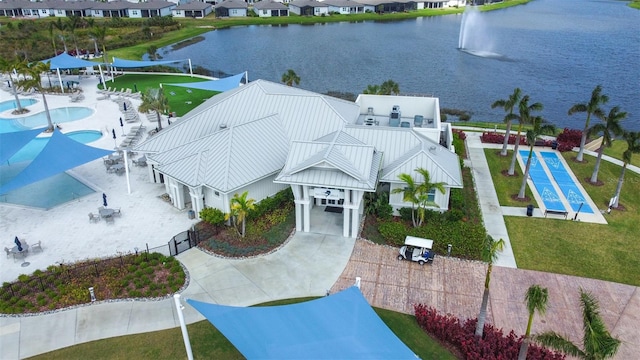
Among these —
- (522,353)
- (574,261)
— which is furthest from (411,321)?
(574,261)

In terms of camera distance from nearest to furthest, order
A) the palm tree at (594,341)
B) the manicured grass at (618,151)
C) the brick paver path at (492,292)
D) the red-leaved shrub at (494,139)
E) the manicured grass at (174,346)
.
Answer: the palm tree at (594,341), the manicured grass at (174,346), the brick paver path at (492,292), the manicured grass at (618,151), the red-leaved shrub at (494,139)

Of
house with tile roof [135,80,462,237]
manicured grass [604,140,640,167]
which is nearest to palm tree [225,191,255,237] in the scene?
house with tile roof [135,80,462,237]

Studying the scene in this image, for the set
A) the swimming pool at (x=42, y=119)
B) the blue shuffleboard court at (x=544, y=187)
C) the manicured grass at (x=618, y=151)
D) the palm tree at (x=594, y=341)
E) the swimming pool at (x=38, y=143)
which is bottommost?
the blue shuffleboard court at (x=544, y=187)

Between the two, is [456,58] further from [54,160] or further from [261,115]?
[54,160]

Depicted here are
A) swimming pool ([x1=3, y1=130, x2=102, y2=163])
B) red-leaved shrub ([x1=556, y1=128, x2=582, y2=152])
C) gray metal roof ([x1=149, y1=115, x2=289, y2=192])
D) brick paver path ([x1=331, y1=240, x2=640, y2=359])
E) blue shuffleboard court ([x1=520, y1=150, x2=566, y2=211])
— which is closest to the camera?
brick paver path ([x1=331, y1=240, x2=640, y2=359])

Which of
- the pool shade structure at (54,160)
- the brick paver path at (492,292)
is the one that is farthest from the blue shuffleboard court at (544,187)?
the pool shade structure at (54,160)

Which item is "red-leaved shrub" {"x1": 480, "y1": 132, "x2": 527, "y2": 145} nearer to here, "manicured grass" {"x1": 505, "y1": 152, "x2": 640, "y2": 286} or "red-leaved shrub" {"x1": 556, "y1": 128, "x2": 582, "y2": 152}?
"red-leaved shrub" {"x1": 556, "y1": 128, "x2": 582, "y2": 152}

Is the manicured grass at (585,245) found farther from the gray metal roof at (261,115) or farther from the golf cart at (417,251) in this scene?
the gray metal roof at (261,115)
